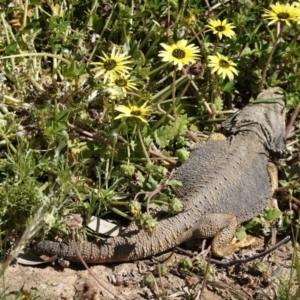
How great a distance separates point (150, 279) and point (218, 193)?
91 centimetres

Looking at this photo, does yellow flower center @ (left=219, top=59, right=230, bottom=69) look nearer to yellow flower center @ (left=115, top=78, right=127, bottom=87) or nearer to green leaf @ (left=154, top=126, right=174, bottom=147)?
green leaf @ (left=154, top=126, right=174, bottom=147)

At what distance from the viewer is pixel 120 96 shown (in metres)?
4.98

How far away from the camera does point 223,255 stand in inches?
201

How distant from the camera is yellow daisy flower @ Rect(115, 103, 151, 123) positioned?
481cm

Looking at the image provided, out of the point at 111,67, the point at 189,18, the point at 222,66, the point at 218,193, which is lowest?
the point at 218,193

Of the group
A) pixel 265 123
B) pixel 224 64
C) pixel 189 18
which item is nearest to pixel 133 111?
pixel 224 64

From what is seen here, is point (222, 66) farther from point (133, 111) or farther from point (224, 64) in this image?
point (133, 111)

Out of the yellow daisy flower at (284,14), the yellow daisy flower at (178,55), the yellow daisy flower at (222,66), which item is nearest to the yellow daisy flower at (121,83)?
the yellow daisy flower at (178,55)

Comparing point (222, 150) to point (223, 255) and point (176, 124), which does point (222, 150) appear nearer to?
point (176, 124)

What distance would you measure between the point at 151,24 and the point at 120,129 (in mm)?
1456

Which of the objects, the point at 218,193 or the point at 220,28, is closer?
→ the point at 218,193

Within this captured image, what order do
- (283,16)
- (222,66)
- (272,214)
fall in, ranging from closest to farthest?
(272,214)
(222,66)
(283,16)

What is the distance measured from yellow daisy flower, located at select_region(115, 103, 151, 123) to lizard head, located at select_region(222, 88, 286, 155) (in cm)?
119

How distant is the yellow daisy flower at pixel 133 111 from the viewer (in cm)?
481
